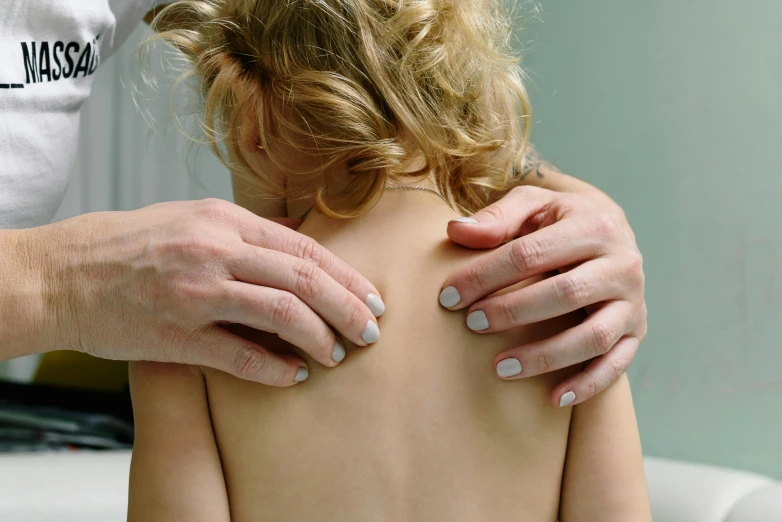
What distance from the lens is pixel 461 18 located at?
80cm

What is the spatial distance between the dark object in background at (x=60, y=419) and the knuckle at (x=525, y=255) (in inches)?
57.5

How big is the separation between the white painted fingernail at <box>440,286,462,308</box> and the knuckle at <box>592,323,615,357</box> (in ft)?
0.49

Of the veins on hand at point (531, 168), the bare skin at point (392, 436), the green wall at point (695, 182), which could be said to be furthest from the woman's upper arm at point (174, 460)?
the green wall at point (695, 182)

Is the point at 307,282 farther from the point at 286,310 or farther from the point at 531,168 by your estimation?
the point at 531,168

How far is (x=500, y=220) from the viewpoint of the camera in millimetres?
722

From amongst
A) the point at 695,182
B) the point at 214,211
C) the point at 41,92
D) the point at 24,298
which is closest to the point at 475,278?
the point at 214,211

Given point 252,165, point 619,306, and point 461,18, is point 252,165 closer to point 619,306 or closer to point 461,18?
point 461,18

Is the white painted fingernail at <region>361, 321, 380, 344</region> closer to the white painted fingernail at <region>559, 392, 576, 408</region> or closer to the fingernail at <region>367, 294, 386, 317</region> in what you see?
the fingernail at <region>367, 294, 386, 317</region>

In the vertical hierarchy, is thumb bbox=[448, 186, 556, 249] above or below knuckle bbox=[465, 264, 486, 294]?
above

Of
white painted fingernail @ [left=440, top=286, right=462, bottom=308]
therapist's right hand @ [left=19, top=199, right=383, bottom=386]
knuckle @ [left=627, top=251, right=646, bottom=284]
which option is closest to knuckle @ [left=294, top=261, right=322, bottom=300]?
therapist's right hand @ [left=19, top=199, right=383, bottom=386]

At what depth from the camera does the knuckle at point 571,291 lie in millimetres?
682

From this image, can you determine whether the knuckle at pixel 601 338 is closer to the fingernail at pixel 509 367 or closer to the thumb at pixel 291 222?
the fingernail at pixel 509 367

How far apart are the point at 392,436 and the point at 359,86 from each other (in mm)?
355

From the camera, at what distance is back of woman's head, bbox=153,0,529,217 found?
2.40 ft
